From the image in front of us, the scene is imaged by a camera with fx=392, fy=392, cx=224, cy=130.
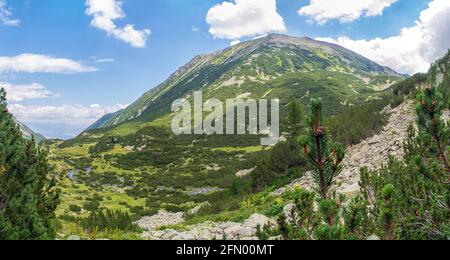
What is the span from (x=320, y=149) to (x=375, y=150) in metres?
18.3

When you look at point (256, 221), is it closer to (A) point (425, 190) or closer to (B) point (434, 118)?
(A) point (425, 190)

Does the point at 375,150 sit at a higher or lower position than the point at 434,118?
lower

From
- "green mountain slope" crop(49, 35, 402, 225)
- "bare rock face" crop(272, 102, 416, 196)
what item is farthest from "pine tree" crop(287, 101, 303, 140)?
"bare rock face" crop(272, 102, 416, 196)

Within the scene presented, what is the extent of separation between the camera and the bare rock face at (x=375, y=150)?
21503 mm

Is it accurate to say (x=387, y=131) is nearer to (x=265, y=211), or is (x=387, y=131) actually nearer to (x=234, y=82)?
(x=265, y=211)

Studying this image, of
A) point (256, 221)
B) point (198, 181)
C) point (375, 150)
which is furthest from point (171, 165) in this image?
point (256, 221)

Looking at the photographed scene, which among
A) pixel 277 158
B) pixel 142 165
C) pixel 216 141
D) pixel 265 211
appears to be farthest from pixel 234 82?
pixel 265 211

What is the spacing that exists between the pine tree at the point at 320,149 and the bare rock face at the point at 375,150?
533 inches

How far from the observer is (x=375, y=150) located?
23.3 meters

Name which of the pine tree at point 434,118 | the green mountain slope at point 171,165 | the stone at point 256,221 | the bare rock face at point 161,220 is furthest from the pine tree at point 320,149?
the bare rock face at point 161,220

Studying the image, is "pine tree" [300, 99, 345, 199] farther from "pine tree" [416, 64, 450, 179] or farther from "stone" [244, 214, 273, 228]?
"stone" [244, 214, 273, 228]

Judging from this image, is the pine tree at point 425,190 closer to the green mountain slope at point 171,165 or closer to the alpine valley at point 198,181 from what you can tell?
the alpine valley at point 198,181

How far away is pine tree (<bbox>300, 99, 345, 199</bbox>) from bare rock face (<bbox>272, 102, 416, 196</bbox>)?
44.4 feet

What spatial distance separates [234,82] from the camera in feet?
577
